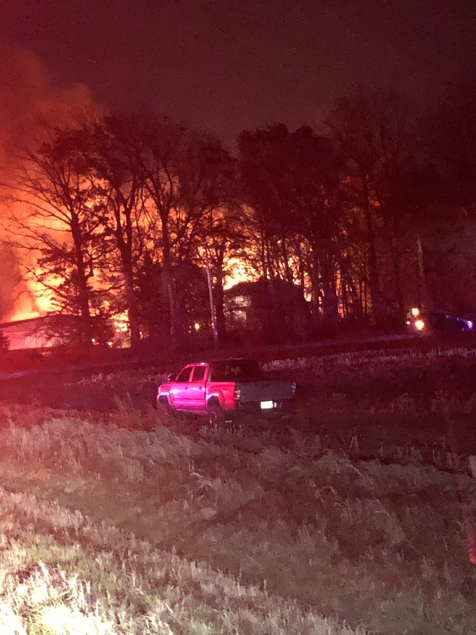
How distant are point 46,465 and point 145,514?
335 centimetres

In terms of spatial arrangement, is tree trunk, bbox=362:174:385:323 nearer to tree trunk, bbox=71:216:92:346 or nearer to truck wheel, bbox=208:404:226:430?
tree trunk, bbox=71:216:92:346

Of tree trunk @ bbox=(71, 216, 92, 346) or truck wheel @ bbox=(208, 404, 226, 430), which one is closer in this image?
truck wheel @ bbox=(208, 404, 226, 430)

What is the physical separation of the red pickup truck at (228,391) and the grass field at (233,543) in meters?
4.50

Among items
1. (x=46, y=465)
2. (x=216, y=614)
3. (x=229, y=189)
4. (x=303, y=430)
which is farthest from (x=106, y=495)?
(x=229, y=189)

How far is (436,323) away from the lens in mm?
42719

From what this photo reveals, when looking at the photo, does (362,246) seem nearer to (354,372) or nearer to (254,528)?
(354,372)

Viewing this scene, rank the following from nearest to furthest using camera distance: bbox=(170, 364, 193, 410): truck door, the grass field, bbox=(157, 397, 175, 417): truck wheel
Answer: the grass field, bbox=(170, 364, 193, 410): truck door, bbox=(157, 397, 175, 417): truck wheel

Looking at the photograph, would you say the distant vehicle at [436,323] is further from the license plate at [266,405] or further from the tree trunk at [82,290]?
the license plate at [266,405]

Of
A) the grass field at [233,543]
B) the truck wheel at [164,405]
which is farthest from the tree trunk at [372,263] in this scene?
the grass field at [233,543]

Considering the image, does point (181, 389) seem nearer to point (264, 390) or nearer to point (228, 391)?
point (228, 391)

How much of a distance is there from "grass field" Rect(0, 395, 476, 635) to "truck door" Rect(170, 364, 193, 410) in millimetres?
6346

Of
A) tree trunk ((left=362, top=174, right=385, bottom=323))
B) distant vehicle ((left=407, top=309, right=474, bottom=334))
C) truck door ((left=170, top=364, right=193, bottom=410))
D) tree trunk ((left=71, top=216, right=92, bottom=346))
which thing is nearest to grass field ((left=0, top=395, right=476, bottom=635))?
truck door ((left=170, top=364, right=193, bottom=410))

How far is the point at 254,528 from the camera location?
7359 mm

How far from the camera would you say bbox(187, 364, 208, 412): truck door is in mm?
16859
